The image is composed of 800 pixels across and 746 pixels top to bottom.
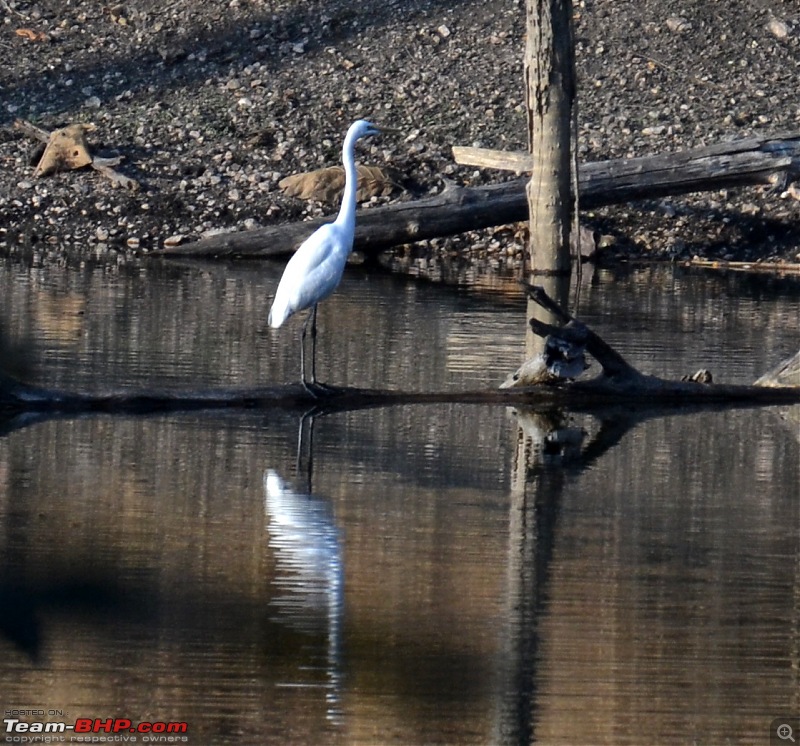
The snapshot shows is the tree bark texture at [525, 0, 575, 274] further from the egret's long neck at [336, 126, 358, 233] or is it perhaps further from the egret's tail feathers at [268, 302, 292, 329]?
the egret's tail feathers at [268, 302, 292, 329]

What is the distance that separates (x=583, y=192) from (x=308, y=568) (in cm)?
1378

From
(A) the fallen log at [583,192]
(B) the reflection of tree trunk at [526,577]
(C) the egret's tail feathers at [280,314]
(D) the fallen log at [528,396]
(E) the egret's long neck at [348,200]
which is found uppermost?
(A) the fallen log at [583,192]

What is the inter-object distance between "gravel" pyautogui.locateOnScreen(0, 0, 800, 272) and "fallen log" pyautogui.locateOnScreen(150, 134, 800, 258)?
119 centimetres

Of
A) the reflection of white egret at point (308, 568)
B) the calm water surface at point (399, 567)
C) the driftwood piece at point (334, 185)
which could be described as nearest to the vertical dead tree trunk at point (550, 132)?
the driftwood piece at point (334, 185)

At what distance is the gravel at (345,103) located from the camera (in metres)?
22.0

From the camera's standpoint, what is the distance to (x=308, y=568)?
22.1ft

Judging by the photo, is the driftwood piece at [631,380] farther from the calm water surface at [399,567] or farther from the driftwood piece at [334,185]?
the driftwood piece at [334,185]

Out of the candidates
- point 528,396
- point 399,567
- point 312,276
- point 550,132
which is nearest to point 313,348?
point 312,276

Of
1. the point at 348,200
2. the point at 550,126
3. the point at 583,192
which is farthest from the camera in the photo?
the point at 583,192

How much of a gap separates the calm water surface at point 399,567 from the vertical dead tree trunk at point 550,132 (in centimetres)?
683

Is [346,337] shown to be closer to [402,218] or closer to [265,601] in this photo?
[402,218]

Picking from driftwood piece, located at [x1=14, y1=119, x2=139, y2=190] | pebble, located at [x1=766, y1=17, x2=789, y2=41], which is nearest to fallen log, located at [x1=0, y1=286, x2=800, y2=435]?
driftwood piece, located at [x1=14, y1=119, x2=139, y2=190]

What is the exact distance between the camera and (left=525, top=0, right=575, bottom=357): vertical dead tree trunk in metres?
18.5

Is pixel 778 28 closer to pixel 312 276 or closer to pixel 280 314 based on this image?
pixel 312 276
